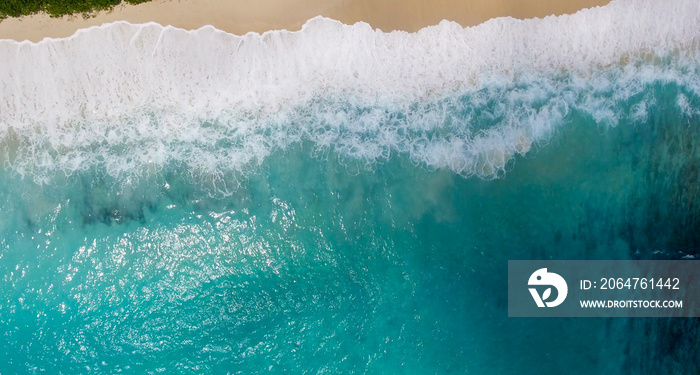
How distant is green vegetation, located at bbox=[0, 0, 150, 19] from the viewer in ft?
25.5

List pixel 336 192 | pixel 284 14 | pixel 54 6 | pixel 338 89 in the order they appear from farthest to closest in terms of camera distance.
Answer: pixel 338 89, pixel 336 192, pixel 284 14, pixel 54 6

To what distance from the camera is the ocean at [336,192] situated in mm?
8164

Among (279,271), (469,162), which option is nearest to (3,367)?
(279,271)

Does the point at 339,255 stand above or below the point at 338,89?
below

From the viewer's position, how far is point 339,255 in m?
8.27

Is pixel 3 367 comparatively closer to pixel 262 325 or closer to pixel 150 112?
pixel 262 325

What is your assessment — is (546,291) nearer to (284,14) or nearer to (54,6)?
(284,14)

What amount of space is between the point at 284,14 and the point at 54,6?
4.09 meters

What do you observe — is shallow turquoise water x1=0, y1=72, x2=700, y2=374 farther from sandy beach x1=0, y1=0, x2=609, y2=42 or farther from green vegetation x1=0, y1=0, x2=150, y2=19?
green vegetation x1=0, y1=0, x2=150, y2=19

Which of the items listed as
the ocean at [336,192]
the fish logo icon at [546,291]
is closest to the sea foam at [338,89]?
the ocean at [336,192]

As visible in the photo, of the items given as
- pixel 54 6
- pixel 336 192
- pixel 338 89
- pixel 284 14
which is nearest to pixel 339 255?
pixel 336 192

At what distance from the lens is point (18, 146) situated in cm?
827

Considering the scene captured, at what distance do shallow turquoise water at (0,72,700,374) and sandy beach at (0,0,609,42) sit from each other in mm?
1715

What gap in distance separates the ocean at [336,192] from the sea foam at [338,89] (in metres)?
0.04
